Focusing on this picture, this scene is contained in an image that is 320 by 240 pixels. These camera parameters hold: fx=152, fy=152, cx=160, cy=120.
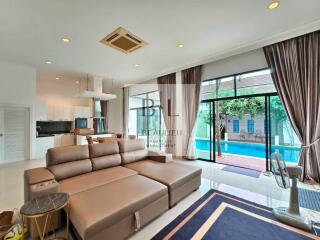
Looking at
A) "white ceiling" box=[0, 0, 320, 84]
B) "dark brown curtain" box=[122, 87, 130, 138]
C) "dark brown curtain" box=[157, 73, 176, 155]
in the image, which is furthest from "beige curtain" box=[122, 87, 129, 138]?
"white ceiling" box=[0, 0, 320, 84]

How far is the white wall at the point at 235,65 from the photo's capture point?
370cm

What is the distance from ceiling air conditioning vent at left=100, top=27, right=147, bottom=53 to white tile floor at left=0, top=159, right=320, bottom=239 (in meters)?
3.28

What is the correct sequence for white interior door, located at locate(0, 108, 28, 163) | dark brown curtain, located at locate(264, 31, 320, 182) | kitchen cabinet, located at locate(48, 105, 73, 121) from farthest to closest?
kitchen cabinet, located at locate(48, 105, 73, 121)
white interior door, located at locate(0, 108, 28, 163)
dark brown curtain, located at locate(264, 31, 320, 182)

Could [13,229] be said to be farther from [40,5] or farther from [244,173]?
[244,173]

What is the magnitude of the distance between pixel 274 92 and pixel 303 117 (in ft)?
2.59

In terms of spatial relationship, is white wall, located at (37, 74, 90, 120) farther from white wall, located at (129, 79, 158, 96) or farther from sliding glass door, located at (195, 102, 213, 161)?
sliding glass door, located at (195, 102, 213, 161)

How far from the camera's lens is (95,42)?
3342 mm

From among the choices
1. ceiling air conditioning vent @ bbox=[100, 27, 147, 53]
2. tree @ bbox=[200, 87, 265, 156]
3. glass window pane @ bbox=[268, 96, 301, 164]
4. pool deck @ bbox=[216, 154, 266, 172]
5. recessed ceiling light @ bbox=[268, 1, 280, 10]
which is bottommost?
pool deck @ bbox=[216, 154, 266, 172]

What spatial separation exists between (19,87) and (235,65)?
6.59 metres

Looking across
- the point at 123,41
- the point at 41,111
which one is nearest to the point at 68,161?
the point at 123,41

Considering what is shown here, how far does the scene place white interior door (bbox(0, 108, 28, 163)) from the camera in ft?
15.5

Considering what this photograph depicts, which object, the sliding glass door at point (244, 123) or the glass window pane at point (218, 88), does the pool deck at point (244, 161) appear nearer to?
the sliding glass door at point (244, 123)

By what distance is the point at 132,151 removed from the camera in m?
3.38

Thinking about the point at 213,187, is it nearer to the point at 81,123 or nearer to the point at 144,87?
the point at 144,87
